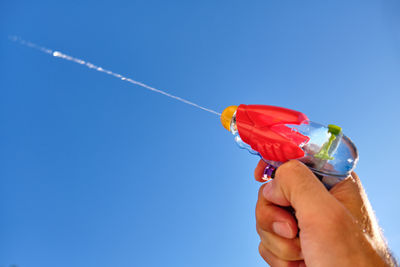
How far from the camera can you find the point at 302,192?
6.10 ft

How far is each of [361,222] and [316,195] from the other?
404mm

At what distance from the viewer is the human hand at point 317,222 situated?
1.73 m

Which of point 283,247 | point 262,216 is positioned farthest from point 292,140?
point 283,247

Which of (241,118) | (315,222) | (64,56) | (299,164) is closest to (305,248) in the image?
(315,222)

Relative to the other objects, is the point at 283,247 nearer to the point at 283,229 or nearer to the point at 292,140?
the point at 283,229

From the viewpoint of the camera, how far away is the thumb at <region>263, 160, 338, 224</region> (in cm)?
179

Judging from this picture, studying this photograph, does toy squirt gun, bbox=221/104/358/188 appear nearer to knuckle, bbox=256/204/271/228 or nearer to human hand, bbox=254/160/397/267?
human hand, bbox=254/160/397/267

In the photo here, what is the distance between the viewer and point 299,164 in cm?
199

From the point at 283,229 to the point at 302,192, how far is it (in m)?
0.43

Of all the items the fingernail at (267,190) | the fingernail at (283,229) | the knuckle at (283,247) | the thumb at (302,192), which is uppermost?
the fingernail at (267,190)

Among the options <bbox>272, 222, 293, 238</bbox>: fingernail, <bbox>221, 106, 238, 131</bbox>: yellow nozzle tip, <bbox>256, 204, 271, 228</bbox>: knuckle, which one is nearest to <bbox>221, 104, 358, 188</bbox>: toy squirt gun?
<bbox>221, 106, 238, 131</bbox>: yellow nozzle tip

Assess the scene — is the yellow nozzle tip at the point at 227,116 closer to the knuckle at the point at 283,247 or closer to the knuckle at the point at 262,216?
the knuckle at the point at 262,216

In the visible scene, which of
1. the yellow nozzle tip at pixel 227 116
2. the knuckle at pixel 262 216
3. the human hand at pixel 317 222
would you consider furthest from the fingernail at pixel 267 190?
the yellow nozzle tip at pixel 227 116

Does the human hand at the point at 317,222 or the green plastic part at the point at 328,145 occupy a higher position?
the green plastic part at the point at 328,145
